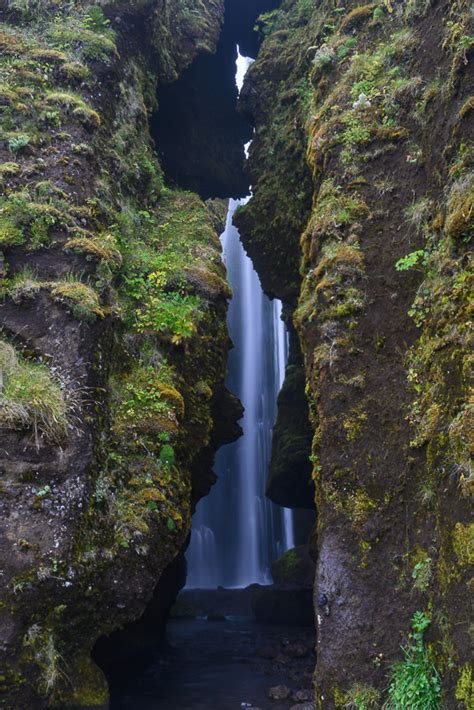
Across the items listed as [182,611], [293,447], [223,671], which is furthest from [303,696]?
[182,611]

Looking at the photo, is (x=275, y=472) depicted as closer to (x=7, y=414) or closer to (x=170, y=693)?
(x=170, y=693)

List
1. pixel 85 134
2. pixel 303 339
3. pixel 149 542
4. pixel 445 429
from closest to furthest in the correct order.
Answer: pixel 445 429, pixel 149 542, pixel 303 339, pixel 85 134

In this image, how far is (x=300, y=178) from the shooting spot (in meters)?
13.5

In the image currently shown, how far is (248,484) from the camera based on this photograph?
27938mm

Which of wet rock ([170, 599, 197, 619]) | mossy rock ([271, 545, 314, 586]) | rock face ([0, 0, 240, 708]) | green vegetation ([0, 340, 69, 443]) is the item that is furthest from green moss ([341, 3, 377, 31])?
wet rock ([170, 599, 197, 619])

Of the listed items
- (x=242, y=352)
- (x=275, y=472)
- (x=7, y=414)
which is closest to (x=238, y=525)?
(x=242, y=352)

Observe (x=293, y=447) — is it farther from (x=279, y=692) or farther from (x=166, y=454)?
(x=166, y=454)

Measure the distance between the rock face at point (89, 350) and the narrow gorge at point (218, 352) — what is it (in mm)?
40

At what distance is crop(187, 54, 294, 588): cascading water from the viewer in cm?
2667

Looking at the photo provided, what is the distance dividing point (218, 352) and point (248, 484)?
57.6ft

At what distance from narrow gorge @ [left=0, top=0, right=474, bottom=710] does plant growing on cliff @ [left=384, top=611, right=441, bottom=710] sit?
0.02 meters

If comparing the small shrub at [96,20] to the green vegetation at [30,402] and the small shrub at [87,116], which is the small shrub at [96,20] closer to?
the small shrub at [87,116]

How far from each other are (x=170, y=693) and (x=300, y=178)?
35.2ft

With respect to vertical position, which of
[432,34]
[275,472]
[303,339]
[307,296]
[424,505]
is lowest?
[275,472]
